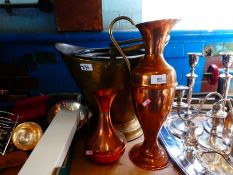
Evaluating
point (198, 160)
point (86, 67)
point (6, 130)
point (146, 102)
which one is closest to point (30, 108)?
point (6, 130)

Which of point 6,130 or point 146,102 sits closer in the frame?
point 146,102

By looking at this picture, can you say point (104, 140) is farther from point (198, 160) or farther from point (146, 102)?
point (198, 160)

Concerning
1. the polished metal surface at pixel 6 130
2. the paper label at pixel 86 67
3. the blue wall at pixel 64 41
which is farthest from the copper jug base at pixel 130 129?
the blue wall at pixel 64 41

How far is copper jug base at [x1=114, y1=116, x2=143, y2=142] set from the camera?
0.77 metres

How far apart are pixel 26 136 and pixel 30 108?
146 millimetres

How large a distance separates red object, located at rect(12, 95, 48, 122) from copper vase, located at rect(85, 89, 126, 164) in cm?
27

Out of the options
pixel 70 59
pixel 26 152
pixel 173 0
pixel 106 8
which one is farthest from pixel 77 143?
pixel 173 0

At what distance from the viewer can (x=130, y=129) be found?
2.56ft

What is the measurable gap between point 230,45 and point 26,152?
1.08 m

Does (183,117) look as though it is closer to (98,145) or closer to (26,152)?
(98,145)

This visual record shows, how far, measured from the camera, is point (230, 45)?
1.14 metres

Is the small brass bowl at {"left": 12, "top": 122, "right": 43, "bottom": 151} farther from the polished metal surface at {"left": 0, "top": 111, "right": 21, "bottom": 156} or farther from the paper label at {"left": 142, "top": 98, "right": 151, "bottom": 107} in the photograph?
the paper label at {"left": 142, "top": 98, "right": 151, "bottom": 107}

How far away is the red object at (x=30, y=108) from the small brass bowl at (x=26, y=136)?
9 centimetres

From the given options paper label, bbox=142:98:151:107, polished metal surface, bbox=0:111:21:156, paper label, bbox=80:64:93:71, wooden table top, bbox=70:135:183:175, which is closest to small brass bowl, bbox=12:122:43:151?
polished metal surface, bbox=0:111:21:156
